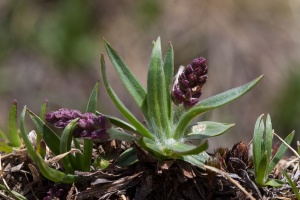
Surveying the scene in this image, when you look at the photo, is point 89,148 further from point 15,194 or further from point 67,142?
point 15,194

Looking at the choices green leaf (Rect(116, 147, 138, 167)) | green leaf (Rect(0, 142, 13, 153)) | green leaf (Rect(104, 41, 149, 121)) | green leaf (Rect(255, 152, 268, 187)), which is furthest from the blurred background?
green leaf (Rect(255, 152, 268, 187))

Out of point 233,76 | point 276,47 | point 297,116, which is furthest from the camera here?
point 276,47

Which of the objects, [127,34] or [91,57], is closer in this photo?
[91,57]

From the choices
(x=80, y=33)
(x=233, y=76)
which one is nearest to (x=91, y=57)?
(x=80, y=33)

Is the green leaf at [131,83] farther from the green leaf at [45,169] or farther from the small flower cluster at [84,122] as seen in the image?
the green leaf at [45,169]

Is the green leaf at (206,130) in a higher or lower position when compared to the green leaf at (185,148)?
higher

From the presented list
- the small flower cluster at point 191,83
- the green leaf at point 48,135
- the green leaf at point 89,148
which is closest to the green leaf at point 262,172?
the small flower cluster at point 191,83

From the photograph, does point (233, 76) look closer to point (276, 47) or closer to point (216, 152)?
point (276, 47)

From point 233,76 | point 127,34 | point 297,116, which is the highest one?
point 127,34

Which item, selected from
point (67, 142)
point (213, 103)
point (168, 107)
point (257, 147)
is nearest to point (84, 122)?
point (67, 142)
